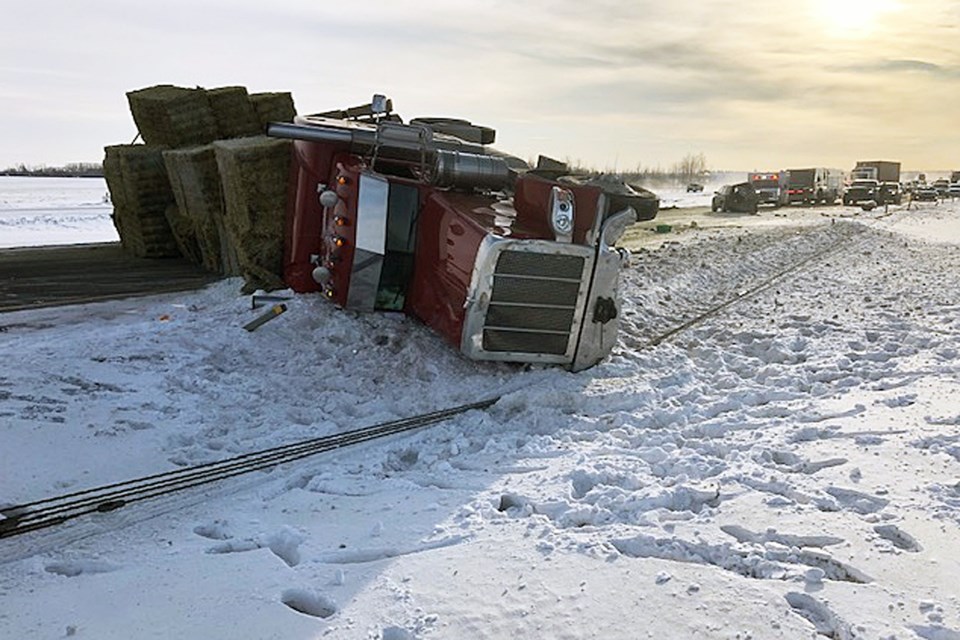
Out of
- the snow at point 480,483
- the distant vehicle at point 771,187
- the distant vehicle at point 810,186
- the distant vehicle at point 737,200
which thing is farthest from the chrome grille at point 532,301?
the distant vehicle at point 810,186

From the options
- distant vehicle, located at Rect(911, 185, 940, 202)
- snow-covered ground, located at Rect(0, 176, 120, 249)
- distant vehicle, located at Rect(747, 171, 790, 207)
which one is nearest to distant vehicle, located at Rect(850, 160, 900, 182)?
distant vehicle, located at Rect(911, 185, 940, 202)

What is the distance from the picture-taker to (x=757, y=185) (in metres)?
41.5

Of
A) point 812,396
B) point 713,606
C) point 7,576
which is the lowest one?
point 7,576

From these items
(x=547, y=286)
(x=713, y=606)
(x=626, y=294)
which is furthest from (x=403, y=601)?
(x=626, y=294)

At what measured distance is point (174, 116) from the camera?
12375 millimetres

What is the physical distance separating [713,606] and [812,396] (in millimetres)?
3331

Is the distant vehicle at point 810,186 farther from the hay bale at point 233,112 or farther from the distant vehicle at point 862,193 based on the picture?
the hay bale at point 233,112

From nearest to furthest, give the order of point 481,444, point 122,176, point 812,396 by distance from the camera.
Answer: point 481,444
point 812,396
point 122,176

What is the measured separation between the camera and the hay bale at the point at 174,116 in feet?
40.6

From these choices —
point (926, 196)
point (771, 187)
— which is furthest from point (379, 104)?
point (926, 196)

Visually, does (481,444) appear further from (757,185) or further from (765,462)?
(757,185)

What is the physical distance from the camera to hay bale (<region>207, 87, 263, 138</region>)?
12828 mm

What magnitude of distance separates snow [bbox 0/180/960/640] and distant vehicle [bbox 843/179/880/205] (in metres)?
38.7

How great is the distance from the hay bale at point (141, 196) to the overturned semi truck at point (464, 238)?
5438 mm
